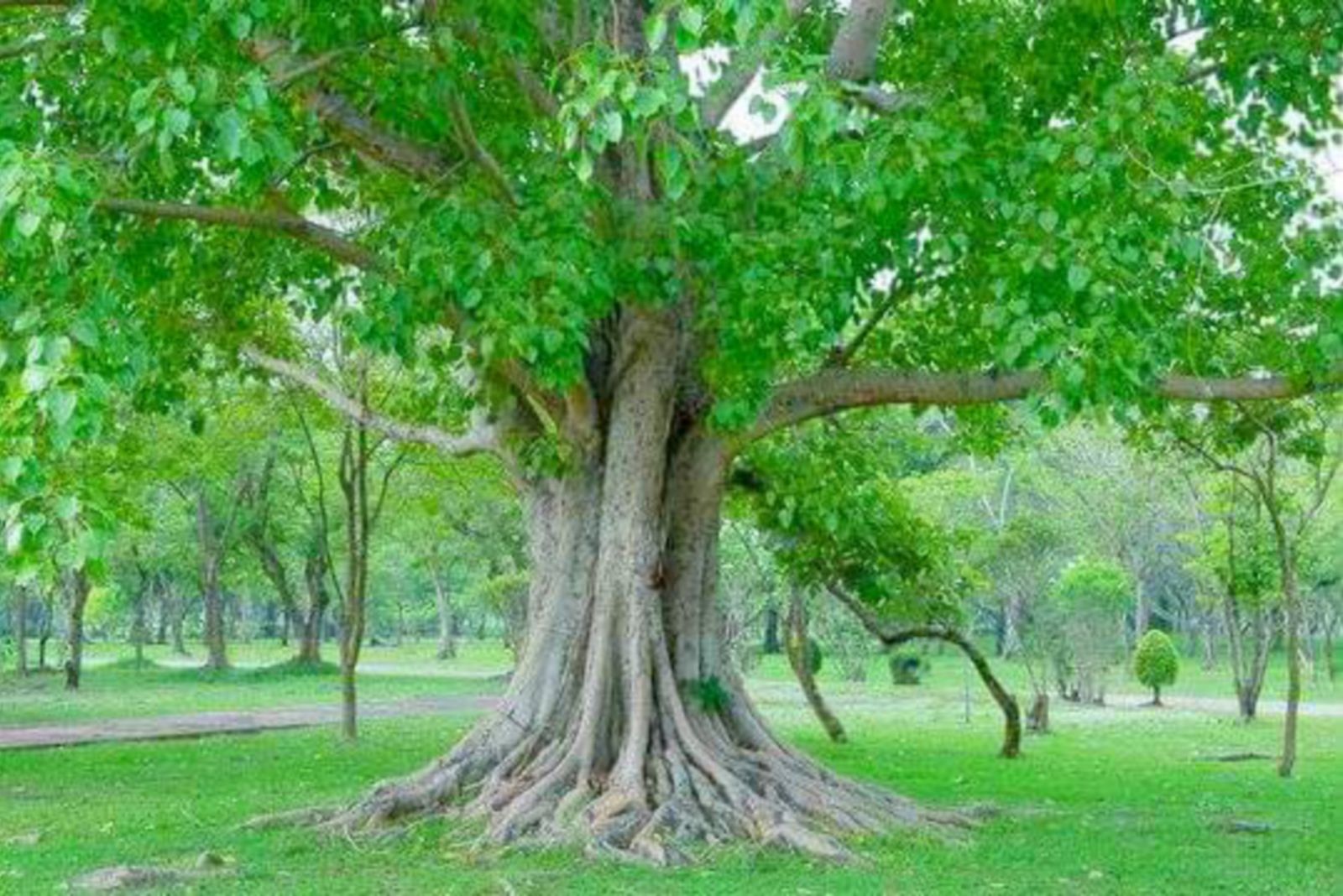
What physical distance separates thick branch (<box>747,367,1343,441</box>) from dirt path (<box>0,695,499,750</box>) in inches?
446

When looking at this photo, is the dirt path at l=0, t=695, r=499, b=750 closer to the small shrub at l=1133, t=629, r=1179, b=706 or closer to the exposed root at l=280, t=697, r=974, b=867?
the exposed root at l=280, t=697, r=974, b=867

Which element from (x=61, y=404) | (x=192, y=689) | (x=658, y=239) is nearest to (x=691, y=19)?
(x=61, y=404)

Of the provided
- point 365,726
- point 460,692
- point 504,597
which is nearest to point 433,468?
point 365,726

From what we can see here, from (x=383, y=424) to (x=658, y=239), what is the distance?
5221 mm

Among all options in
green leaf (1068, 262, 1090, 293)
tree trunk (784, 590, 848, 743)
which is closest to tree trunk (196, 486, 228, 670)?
tree trunk (784, 590, 848, 743)

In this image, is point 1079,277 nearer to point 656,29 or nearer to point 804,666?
point 656,29

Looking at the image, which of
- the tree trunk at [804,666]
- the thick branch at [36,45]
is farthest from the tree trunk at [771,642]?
the thick branch at [36,45]

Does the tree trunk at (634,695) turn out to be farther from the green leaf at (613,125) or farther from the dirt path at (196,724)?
the dirt path at (196,724)

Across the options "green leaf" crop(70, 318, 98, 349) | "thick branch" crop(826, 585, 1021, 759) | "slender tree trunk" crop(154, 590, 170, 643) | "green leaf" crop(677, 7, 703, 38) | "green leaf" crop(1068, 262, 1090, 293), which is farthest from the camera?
"slender tree trunk" crop(154, 590, 170, 643)

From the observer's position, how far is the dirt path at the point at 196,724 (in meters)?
20.0

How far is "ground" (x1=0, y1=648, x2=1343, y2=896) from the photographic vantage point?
8.90 m

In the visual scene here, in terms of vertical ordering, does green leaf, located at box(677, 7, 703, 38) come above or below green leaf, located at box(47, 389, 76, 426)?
above

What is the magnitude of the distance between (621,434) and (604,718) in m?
1.82

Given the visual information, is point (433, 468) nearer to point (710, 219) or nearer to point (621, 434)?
point (621, 434)
